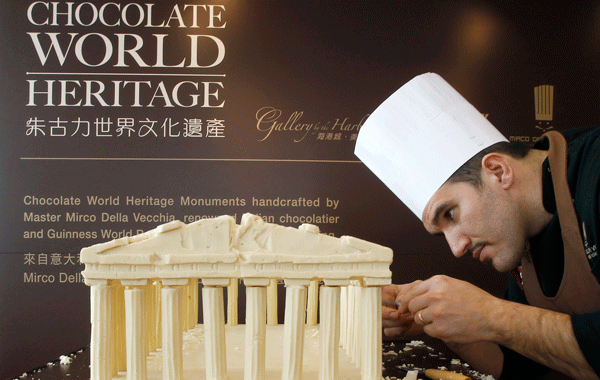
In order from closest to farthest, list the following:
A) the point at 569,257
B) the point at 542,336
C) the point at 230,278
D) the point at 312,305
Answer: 1. the point at 230,278
2. the point at 542,336
3. the point at 569,257
4. the point at 312,305

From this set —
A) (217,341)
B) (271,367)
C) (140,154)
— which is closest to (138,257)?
(217,341)

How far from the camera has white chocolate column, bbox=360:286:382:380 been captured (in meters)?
1.13

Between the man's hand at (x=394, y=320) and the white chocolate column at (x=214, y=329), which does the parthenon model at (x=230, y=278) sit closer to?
the white chocolate column at (x=214, y=329)

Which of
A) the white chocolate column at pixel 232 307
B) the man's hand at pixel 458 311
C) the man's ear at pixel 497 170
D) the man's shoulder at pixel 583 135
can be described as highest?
the man's shoulder at pixel 583 135

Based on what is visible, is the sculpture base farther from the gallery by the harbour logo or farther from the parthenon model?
the gallery by the harbour logo

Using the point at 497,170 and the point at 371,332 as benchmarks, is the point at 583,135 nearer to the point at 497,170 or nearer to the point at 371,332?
the point at 497,170

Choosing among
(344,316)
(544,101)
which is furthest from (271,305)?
(544,101)

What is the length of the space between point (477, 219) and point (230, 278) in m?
0.82

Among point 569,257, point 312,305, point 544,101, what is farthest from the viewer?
point 544,101

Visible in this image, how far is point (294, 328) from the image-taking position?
3.69 ft

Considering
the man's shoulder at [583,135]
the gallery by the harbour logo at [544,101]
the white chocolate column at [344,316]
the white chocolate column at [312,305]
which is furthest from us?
the gallery by the harbour logo at [544,101]

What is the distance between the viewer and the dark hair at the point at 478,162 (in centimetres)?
159

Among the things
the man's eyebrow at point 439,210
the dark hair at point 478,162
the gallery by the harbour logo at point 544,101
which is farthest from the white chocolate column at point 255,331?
the gallery by the harbour logo at point 544,101

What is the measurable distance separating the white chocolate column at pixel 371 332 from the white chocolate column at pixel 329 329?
62mm
